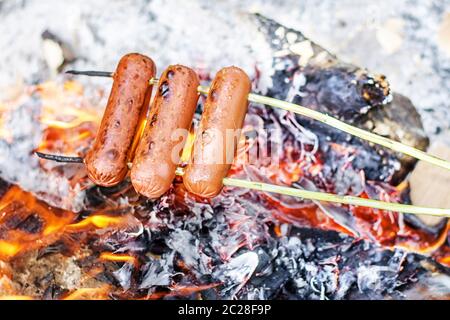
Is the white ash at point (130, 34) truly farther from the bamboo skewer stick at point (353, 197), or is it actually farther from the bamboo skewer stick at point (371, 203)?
the bamboo skewer stick at point (371, 203)

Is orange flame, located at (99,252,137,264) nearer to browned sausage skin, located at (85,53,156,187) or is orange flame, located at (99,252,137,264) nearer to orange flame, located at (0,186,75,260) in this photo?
orange flame, located at (0,186,75,260)

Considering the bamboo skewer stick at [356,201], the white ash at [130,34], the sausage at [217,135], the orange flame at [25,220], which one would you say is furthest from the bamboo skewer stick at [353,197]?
the white ash at [130,34]

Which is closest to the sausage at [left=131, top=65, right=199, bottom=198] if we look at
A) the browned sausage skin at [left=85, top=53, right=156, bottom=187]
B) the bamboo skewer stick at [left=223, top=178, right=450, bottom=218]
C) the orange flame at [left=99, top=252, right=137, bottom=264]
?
the browned sausage skin at [left=85, top=53, right=156, bottom=187]

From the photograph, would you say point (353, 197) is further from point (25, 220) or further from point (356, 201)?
point (25, 220)

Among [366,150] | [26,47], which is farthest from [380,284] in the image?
[26,47]

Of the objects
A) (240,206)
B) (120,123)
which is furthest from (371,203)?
(120,123)
